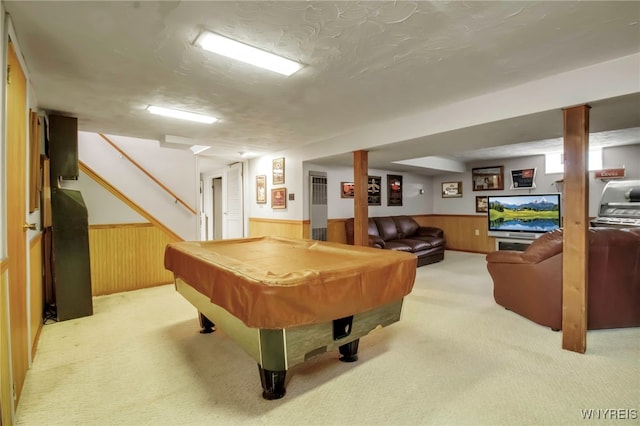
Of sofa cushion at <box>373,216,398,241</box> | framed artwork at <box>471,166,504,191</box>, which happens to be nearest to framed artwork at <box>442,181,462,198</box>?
framed artwork at <box>471,166,504,191</box>

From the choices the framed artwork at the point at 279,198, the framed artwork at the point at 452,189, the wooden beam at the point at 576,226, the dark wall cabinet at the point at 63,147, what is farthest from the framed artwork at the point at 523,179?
the dark wall cabinet at the point at 63,147

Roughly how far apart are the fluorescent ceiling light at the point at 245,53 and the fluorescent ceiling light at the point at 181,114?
58.9 inches

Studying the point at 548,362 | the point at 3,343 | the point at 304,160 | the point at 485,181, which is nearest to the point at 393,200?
the point at 485,181

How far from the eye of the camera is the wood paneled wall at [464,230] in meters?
7.07

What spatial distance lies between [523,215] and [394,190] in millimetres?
2625

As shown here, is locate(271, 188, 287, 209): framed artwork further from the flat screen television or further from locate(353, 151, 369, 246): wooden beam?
the flat screen television

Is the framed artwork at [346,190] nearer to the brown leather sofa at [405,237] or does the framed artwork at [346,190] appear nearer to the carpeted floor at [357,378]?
the brown leather sofa at [405,237]

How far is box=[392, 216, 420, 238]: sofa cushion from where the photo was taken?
21.3 feet

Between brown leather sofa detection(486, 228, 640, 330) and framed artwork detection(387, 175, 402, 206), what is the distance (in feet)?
13.6

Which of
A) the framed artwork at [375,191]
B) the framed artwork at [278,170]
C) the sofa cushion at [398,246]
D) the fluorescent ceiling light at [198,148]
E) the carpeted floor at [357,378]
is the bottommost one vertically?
the carpeted floor at [357,378]

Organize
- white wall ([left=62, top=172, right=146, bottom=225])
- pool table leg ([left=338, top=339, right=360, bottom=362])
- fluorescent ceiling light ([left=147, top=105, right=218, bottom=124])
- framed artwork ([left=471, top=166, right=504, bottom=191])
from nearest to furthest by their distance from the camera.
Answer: pool table leg ([left=338, top=339, right=360, bottom=362]), fluorescent ceiling light ([left=147, top=105, right=218, bottom=124]), white wall ([left=62, top=172, right=146, bottom=225]), framed artwork ([left=471, top=166, right=504, bottom=191])

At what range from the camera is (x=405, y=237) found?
21.2ft

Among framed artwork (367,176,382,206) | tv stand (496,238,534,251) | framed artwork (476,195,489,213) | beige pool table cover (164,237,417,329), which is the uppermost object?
framed artwork (367,176,382,206)

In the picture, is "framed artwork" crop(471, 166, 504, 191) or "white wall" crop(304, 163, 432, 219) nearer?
"white wall" crop(304, 163, 432, 219)
